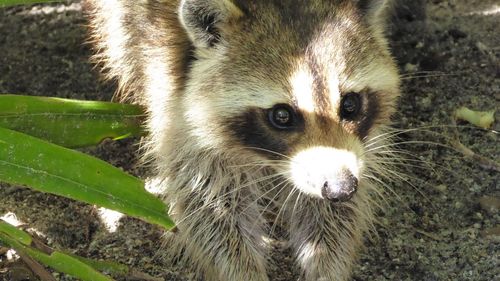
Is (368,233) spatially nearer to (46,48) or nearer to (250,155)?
(250,155)

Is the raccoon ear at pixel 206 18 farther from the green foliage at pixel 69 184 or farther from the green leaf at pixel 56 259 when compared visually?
the green leaf at pixel 56 259

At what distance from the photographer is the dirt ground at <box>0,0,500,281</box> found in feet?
13.0

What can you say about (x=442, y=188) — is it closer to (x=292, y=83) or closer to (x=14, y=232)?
(x=292, y=83)

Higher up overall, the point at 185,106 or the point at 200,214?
the point at 185,106

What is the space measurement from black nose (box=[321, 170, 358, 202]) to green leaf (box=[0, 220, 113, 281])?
2.85 ft

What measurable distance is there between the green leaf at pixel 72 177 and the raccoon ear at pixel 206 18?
0.61m

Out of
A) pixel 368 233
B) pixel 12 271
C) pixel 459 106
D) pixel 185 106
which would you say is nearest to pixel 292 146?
pixel 185 106

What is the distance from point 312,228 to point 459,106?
4.12ft

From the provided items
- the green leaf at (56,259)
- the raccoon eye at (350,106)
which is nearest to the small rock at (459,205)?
the raccoon eye at (350,106)

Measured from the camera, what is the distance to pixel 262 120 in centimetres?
345

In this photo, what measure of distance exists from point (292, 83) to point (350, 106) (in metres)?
0.26

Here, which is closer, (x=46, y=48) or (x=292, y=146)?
(x=292, y=146)

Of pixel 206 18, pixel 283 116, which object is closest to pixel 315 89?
pixel 283 116

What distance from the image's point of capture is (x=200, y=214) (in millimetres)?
3891
